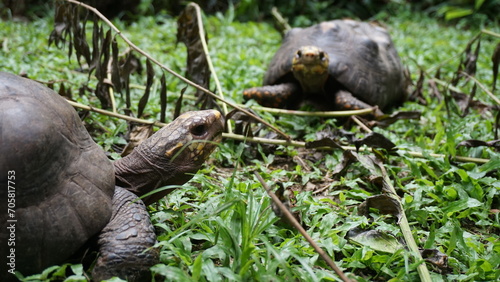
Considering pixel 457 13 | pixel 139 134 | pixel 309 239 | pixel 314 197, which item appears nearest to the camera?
pixel 309 239

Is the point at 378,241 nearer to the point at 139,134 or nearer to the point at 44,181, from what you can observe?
the point at 44,181

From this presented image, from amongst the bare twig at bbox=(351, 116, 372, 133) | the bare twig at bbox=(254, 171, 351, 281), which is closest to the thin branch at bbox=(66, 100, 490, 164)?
the bare twig at bbox=(351, 116, 372, 133)

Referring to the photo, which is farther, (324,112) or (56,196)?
(324,112)

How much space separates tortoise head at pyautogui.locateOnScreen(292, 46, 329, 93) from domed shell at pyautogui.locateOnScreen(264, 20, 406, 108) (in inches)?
6.6

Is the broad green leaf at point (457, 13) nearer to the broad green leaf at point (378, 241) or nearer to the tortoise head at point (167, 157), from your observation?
the broad green leaf at point (378, 241)

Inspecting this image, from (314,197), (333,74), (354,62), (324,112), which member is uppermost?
(354,62)

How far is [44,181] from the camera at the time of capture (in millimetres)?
Answer: 1572

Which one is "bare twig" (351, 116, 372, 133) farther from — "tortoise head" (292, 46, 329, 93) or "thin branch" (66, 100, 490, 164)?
"tortoise head" (292, 46, 329, 93)

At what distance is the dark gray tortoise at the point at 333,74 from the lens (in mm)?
3787

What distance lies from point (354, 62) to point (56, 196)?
3033mm

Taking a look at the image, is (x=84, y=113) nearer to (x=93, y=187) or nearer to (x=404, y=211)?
(x=93, y=187)

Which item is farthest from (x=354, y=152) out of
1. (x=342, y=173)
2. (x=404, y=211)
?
(x=404, y=211)

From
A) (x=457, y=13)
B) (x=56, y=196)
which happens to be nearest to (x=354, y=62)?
(x=56, y=196)

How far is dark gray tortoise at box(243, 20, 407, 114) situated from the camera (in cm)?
379
